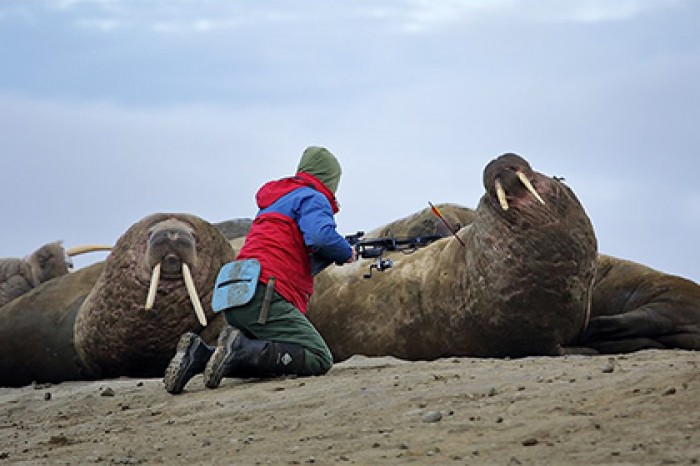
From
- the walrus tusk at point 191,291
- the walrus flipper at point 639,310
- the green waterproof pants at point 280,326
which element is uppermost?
the walrus tusk at point 191,291

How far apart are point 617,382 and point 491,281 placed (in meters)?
3.92

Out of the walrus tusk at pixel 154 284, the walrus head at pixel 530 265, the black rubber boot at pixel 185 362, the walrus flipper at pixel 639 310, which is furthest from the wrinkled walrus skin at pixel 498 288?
the black rubber boot at pixel 185 362

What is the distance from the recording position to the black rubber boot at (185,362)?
23.1 feet

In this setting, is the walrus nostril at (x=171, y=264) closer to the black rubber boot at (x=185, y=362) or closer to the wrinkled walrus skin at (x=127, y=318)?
the wrinkled walrus skin at (x=127, y=318)

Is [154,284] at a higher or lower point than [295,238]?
lower

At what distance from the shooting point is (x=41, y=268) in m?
12.9

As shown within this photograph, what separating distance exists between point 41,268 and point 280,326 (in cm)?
634

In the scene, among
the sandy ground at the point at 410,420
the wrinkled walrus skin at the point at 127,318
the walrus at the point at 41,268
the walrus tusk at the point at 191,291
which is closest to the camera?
the sandy ground at the point at 410,420

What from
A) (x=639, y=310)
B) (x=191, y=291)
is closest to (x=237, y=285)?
(x=191, y=291)

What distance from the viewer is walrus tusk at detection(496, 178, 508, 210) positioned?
8.81m

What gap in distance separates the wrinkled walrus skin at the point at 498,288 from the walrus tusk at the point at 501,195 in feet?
0.15

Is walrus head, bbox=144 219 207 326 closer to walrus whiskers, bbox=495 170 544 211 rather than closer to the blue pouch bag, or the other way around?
the blue pouch bag

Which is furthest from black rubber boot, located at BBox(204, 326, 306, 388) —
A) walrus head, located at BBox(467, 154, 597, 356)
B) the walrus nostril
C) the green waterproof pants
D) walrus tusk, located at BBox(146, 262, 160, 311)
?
the walrus nostril

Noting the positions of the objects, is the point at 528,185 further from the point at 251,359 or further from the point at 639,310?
the point at 251,359
